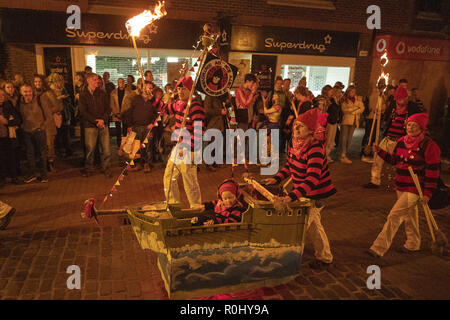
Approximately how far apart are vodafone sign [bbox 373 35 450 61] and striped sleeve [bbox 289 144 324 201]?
523 inches

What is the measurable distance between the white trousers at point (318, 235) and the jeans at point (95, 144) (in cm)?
551

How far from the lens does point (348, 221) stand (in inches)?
260

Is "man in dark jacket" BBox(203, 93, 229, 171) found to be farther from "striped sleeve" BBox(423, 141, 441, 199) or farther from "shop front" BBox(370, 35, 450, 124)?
"shop front" BBox(370, 35, 450, 124)

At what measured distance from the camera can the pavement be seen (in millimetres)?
4363

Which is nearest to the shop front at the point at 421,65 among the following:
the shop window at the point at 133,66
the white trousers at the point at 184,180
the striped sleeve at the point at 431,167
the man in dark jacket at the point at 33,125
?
the shop window at the point at 133,66

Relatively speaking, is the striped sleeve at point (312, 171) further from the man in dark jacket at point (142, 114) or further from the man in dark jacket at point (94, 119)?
the man in dark jacket at point (94, 119)

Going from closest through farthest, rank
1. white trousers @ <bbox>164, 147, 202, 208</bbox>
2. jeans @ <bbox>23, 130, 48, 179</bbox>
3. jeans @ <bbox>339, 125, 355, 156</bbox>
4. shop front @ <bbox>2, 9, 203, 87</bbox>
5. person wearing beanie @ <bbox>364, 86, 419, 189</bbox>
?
white trousers @ <bbox>164, 147, 202, 208</bbox> < person wearing beanie @ <bbox>364, 86, 419, 189</bbox> < jeans @ <bbox>23, 130, 48, 179</bbox> < jeans @ <bbox>339, 125, 355, 156</bbox> < shop front @ <bbox>2, 9, 203, 87</bbox>

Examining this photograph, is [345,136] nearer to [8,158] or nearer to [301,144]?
[301,144]

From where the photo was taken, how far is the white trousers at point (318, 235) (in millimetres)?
4711

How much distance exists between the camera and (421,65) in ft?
58.0

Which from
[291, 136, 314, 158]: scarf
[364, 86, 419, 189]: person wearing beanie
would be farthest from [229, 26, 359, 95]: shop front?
[291, 136, 314, 158]: scarf

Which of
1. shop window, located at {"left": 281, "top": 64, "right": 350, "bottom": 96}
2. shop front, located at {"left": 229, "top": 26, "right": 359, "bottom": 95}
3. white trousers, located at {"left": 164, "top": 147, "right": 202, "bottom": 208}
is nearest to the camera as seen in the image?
white trousers, located at {"left": 164, "top": 147, "right": 202, "bottom": 208}

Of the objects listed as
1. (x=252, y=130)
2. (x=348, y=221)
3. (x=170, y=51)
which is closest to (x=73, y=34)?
(x=170, y=51)
